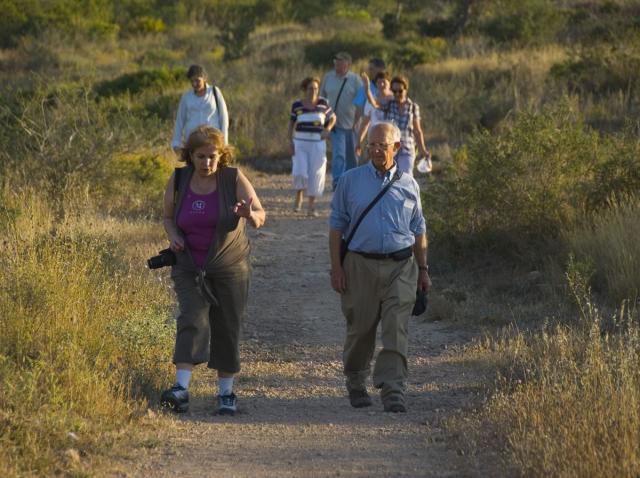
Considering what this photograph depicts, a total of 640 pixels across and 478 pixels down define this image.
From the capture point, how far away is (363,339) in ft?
24.4

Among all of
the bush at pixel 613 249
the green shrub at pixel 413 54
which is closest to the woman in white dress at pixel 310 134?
the bush at pixel 613 249

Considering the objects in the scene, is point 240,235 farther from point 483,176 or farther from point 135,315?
point 483,176

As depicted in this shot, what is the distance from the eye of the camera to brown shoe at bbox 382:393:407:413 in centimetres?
733

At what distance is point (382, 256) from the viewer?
7250 mm

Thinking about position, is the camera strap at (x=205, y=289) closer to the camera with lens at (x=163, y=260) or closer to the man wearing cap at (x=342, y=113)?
the camera with lens at (x=163, y=260)

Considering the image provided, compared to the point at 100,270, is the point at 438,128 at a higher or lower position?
higher

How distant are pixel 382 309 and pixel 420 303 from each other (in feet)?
1.05

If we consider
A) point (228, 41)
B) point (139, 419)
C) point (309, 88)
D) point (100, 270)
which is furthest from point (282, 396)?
point (228, 41)

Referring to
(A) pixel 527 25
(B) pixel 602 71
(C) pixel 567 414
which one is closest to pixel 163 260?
(C) pixel 567 414

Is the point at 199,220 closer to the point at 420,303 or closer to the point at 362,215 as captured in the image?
the point at 362,215

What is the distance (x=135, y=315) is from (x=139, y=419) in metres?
1.54

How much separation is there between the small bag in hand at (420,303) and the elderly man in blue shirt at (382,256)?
12cm

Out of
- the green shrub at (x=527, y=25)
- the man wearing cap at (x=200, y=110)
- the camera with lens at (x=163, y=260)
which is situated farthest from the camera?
the green shrub at (x=527, y=25)

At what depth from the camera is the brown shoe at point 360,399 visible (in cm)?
751
